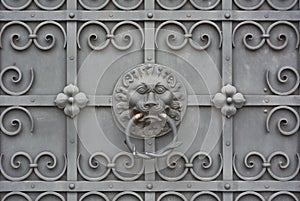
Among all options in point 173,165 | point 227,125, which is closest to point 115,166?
point 173,165

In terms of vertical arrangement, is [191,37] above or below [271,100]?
above

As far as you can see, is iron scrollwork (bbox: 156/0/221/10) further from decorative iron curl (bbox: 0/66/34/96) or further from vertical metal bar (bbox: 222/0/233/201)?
decorative iron curl (bbox: 0/66/34/96)

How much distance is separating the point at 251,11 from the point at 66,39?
66 centimetres

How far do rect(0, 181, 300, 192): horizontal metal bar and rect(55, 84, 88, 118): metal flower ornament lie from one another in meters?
0.25

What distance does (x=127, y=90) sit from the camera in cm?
212

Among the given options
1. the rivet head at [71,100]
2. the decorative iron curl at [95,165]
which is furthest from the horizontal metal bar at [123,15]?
the decorative iron curl at [95,165]

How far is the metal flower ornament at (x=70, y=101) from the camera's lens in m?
2.11

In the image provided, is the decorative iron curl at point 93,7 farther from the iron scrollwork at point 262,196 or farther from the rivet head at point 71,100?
the iron scrollwork at point 262,196

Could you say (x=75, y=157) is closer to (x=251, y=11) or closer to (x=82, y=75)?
(x=82, y=75)

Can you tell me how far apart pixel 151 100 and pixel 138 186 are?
12.4 inches

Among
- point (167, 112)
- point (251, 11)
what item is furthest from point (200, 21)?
point (167, 112)

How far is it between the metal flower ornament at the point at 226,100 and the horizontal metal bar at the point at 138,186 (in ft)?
0.82

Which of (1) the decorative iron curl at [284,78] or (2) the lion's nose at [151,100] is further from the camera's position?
(1) the decorative iron curl at [284,78]

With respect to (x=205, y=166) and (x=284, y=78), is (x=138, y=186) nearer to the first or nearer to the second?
(x=205, y=166)
